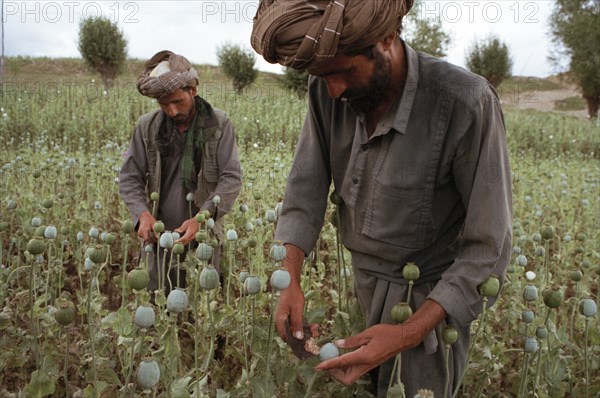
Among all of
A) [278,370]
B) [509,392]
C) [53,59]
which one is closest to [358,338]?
[278,370]

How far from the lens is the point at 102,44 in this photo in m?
19.2

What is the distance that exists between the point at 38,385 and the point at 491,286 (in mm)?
1063

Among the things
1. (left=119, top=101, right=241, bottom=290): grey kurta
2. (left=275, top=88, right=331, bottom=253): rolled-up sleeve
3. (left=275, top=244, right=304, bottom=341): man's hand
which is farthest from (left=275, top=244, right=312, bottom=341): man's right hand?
(left=119, top=101, right=241, bottom=290): grey kurta

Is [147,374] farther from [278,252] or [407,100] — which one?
[407,100]

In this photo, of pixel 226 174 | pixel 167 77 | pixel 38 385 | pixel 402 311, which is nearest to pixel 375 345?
pixel 402 311

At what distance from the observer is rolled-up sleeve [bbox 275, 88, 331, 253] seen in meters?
1.59

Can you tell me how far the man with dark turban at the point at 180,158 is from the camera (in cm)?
269

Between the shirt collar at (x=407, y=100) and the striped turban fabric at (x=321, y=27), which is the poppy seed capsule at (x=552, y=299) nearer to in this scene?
the shirt collar at (x=407, y=100)

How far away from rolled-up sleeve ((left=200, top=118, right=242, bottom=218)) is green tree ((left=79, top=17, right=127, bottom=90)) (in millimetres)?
17317

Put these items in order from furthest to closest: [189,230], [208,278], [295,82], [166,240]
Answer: [295,82]
[189,230]
[166,240]
[208,278]

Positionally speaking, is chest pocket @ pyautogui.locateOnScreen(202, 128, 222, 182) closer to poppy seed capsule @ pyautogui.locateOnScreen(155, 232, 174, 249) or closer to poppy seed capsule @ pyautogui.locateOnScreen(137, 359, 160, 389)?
poppy seed capsule @ pyautogui.locateOnScreen(155, 232, 174, 249)

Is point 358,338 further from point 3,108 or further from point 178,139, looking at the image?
point 3,108

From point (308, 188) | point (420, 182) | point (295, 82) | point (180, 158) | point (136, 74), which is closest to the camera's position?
point (420, 182)

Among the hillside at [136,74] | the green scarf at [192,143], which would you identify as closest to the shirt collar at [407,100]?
the green scarf at [192,143]
